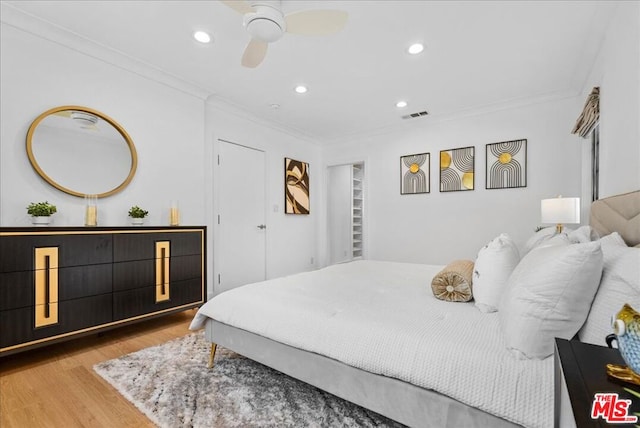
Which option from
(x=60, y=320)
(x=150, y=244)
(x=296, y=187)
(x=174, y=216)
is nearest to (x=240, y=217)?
(x=174, y=216)

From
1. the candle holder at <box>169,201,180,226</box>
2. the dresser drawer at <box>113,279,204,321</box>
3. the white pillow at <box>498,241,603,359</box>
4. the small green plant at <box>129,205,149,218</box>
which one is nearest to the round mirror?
the small green plant at <box>129,205,149,218</box>

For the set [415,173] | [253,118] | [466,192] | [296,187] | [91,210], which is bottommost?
[91,210]

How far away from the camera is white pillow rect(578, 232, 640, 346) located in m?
0.93

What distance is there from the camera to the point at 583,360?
0.73 meters

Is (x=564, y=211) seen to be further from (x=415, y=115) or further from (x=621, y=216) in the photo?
(x=415, y=115)

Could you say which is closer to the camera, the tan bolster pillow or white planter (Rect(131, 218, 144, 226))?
the tan bolster pillow

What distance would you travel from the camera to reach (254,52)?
2311 mm

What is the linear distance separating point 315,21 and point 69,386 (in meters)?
2.72

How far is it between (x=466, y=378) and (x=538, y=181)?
11.7ft

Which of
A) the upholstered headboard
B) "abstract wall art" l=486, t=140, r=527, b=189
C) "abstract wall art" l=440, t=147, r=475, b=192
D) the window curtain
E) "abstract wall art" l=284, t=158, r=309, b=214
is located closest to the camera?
the upholstered headboard

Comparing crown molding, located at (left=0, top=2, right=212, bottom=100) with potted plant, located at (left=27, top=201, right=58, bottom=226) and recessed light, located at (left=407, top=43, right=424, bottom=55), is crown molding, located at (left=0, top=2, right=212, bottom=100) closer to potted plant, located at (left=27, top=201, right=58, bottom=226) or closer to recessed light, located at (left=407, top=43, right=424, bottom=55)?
potted plant, located at (left=27, top=201, right=58, bottom=226)

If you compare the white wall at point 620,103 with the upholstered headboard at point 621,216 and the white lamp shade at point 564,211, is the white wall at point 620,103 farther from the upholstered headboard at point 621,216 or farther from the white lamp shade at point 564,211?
the white lamp shade at point 564,211

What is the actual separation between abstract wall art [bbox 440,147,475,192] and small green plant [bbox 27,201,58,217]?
172 inches

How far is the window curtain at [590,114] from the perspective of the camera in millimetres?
2582
